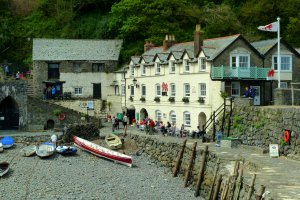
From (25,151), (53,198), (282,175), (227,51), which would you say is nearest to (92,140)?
(25,151)

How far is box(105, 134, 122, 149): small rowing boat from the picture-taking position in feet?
118

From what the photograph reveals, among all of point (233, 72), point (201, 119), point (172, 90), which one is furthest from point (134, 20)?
point (233, 72)

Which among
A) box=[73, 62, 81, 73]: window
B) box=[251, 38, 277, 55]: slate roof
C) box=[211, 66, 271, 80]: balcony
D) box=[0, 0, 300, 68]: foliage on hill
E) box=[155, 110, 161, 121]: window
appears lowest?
box=[155, 110, 161, 121]: window

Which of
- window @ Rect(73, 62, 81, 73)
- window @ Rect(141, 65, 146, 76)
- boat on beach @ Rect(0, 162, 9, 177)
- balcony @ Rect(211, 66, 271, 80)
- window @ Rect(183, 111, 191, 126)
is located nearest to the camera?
boat on beach @ Rect(0, 162, 9, 177)

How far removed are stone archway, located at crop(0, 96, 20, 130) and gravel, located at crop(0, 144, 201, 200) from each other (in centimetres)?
1487

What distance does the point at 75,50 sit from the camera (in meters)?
56.5

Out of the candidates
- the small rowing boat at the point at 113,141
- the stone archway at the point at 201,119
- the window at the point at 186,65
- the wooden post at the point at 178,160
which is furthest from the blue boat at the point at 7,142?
the wooden post at the point at 178,160

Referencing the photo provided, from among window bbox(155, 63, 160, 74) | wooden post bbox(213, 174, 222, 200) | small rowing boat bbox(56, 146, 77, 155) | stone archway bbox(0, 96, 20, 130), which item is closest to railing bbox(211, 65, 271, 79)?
window bbox(155, 63, 160, 74)

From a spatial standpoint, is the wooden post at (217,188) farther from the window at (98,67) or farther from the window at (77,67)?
the window at (77,67)

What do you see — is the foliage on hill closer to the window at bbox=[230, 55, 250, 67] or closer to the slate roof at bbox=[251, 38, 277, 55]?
the slate roof at bbox=[251, 38, 277, 55]

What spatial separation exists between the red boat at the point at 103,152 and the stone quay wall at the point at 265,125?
7.42 metres

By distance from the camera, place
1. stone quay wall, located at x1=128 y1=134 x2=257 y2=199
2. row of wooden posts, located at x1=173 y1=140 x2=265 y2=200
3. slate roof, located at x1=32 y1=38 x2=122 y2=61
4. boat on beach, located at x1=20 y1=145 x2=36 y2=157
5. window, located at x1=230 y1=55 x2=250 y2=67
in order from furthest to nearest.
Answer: slate roof, located at x1=32 y1=38 x2=122 y2=61 < window, located at x1=230 y1=55 x2=250 y2=67 < boat on beach, located at x1=20 y1=145 x2=36 y2=157 < stone quay wall, located at x1=128 y1=134 x2=257 y2=199 < row of wooden posts, located at x1=173 y1=140 x2=265 y2=200

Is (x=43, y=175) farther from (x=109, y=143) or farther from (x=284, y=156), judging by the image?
(x=284, y=156)

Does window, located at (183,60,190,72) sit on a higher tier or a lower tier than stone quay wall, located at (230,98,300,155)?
higher
